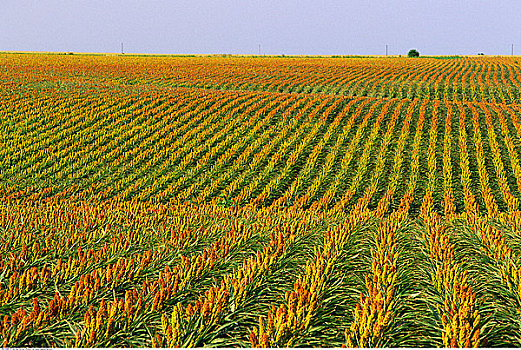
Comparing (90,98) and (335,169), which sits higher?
(90,98)

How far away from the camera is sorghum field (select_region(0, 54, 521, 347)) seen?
4348mm

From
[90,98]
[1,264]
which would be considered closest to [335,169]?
[1,264]

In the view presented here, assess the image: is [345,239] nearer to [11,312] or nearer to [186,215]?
[186,215]

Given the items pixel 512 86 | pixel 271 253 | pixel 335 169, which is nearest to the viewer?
pixel 271 253

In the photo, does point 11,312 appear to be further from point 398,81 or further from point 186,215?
point 398,81

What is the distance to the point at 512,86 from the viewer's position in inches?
1372

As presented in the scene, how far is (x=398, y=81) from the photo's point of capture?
37.5 metres

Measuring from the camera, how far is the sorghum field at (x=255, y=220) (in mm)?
4348

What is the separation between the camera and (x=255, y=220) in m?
8.59

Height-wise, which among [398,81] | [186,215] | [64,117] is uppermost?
[398,81]

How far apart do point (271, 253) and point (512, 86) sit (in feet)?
121

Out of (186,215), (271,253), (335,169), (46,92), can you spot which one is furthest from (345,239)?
(46,92)

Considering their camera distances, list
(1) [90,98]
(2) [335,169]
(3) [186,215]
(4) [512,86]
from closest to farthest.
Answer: (3) [186,215] → (2) [335,169] → (1) [90,98] → (4) [512,86]

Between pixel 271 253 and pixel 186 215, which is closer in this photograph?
pixel 271 253
